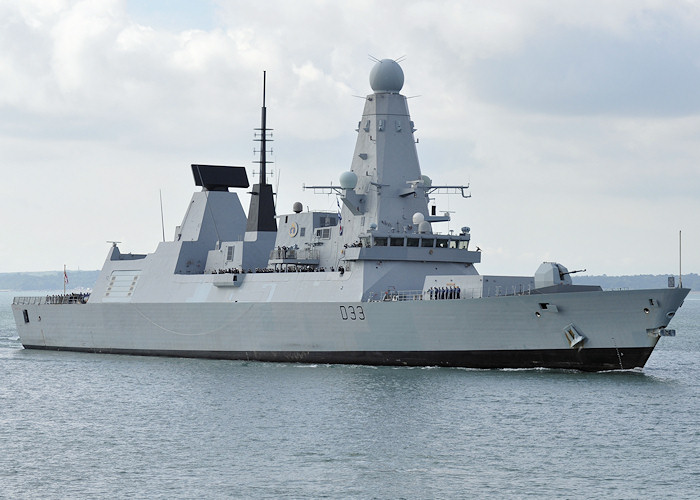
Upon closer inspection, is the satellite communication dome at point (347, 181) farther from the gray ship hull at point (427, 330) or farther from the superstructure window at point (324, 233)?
the gray ship hull at point (427, 330)

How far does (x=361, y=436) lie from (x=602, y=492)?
5811 millimetres

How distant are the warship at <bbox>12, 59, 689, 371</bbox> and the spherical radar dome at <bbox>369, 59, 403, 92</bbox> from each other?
1.9 inches

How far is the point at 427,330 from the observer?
30.7 metres

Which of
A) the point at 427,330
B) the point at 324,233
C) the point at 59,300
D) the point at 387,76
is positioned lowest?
the point at 427,330

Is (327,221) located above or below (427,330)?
above

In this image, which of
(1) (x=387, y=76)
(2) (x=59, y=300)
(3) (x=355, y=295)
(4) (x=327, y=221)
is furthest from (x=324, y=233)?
(2) (x=59, y=300)

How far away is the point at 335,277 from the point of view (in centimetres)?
3359

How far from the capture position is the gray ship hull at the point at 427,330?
28203mm

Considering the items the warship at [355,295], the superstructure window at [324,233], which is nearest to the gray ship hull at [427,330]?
the warship at [355,295]

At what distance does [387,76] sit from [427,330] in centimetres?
957

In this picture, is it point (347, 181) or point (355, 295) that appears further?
point (347, 181)

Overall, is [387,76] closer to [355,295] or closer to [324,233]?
[324,233]

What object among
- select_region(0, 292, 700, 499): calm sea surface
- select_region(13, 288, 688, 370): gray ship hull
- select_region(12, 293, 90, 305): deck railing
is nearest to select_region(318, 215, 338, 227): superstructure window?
select_region(13, 288, 688, 370): gray ship hull

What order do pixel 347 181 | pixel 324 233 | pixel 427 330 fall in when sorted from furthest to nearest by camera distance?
pixel 324 233
pixel 347 181
pixel 427 330
